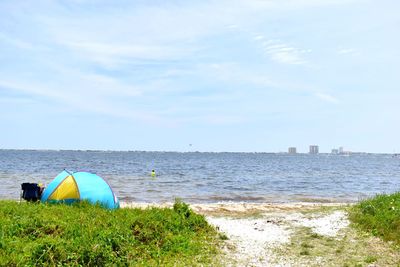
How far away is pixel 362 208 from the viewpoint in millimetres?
15672

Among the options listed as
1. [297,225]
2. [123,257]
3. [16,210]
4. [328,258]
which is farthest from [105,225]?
[297,225]

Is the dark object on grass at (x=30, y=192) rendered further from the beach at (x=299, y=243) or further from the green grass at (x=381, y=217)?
the green grass at (x=381, y=217)

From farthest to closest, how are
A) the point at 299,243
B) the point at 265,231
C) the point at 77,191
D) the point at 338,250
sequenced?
1. the point at 77,191
2. the point at 265,231
3. the point at 299,243
4. the point at 338,250

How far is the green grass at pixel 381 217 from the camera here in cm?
1212

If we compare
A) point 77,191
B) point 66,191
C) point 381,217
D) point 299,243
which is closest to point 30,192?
point 66,191

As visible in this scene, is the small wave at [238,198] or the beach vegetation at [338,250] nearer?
the beach vegetation at [338,250]

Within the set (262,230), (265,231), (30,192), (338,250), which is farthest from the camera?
(30,192)

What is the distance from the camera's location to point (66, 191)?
13672mm

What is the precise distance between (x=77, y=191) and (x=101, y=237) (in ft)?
17.0

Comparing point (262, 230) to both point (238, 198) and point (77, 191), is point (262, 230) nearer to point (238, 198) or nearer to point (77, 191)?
point (77, 191)

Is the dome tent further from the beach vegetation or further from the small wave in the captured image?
the small wave

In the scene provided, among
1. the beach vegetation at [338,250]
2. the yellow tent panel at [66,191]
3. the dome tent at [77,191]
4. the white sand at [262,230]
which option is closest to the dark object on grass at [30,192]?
the dome tent at [77,191]

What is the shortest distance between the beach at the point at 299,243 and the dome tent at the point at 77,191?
4046mm

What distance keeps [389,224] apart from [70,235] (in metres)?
9.84
